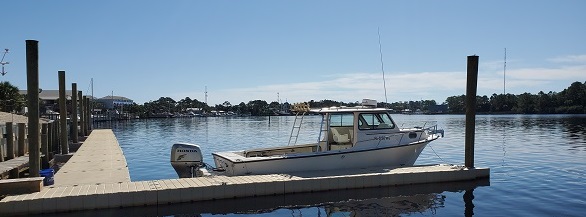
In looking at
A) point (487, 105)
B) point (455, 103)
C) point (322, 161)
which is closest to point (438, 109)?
point (455, 103)

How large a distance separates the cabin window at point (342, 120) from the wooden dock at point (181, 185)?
1.69 metres

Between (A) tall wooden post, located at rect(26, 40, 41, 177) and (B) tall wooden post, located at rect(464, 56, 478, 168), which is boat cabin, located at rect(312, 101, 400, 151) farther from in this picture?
(A) tall wooden post, located at rect(26, 40, 41, 177)

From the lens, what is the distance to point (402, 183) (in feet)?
43.1

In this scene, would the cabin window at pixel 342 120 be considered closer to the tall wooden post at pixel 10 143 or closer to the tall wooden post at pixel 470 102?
the tall wooden post at pixel 470 102

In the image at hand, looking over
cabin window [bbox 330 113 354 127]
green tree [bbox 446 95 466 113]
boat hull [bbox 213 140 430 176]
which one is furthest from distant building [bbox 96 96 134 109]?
boat hull [bbox 213 140 430 176]

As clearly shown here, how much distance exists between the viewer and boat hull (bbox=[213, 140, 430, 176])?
13.1 m

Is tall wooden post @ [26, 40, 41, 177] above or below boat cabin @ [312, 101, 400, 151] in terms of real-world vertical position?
above

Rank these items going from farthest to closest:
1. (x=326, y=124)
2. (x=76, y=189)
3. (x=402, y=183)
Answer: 1. (x=326, y=124)
2. (x=402, y=183)
3. (x=76, y=189)

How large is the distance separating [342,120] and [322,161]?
1.80 meters

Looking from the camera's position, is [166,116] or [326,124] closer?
[326,124]

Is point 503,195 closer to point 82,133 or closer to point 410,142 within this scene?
point 410,142

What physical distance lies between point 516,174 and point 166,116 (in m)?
129

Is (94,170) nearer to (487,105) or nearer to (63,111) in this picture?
(63,111)

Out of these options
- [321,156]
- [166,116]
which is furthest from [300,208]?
[166,116]
